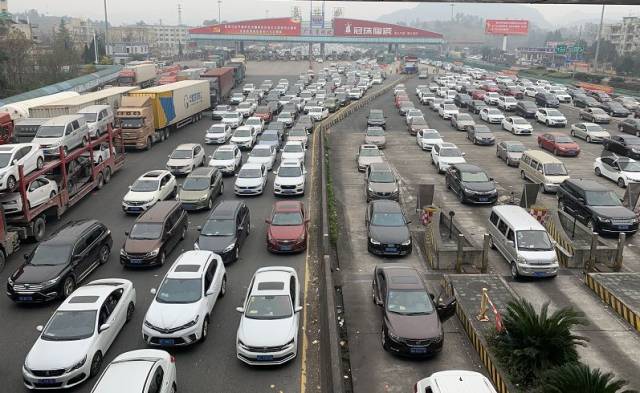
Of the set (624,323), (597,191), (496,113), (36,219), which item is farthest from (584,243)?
(496,113)

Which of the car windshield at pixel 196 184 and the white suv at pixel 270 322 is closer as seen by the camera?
the white suv at pixel 270 322

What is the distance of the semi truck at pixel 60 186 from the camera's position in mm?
19234

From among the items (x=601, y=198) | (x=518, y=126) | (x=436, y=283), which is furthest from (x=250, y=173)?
(x=518, y=126)

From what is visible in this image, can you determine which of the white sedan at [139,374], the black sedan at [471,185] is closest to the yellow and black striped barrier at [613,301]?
the black sedan at [471,185]

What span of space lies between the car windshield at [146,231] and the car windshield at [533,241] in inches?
472

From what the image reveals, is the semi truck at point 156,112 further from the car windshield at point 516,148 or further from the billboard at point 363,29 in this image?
the billboard at point 363,29

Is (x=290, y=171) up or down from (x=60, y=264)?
up

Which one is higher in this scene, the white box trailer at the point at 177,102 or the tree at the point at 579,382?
the white box trailer at the point at 177,102

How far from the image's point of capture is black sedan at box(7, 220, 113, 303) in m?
15.1

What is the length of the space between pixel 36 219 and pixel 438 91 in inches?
2251

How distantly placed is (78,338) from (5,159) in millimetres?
10234

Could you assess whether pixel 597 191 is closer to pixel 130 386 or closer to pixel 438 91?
pixel 130 386

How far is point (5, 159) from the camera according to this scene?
763 inches

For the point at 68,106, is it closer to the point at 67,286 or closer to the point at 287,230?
the point at 67,286
